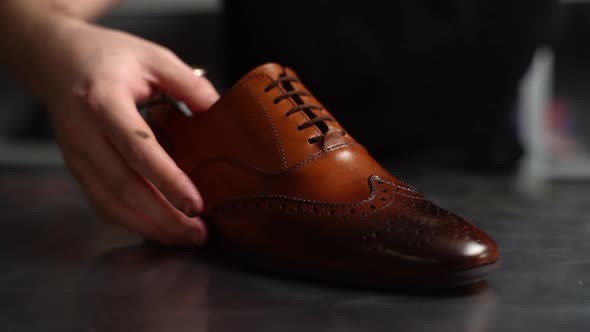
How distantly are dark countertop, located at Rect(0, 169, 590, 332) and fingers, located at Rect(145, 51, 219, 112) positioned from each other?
0.71 ft

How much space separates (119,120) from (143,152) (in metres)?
0.06

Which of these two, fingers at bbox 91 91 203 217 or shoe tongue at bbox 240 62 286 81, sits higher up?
shoe tongue at bbox 240 62 286 81

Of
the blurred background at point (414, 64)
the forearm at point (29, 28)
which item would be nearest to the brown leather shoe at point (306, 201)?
the forearm at point (29, 28)

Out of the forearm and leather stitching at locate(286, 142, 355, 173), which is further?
the forearm

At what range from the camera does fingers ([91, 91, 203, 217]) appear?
0.75 m

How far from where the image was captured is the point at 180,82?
0.85 meters

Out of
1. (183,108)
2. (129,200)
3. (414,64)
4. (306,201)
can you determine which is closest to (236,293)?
(306,201)

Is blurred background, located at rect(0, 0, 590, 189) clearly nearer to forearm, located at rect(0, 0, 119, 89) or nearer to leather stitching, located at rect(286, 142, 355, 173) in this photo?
forearm, located at rect(0, 0, 119, 89)

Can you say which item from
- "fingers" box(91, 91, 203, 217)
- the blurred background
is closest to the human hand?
"fingers" box(91, 91, 203, 217)

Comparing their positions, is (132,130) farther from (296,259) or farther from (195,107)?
(296,259)

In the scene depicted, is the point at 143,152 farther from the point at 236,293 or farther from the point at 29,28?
the point at 29,28

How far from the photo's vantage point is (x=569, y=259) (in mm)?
807

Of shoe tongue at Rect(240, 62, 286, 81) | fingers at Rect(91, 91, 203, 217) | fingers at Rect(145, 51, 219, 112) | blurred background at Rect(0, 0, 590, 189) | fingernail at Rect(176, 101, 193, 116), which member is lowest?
fingers at Rect(91, 91, 203, 217)

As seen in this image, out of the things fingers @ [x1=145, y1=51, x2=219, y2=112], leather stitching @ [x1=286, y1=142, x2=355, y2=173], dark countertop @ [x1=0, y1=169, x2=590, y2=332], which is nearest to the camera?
dark countertop @ [x1=0, y1=169, x2=590, y2=332]
